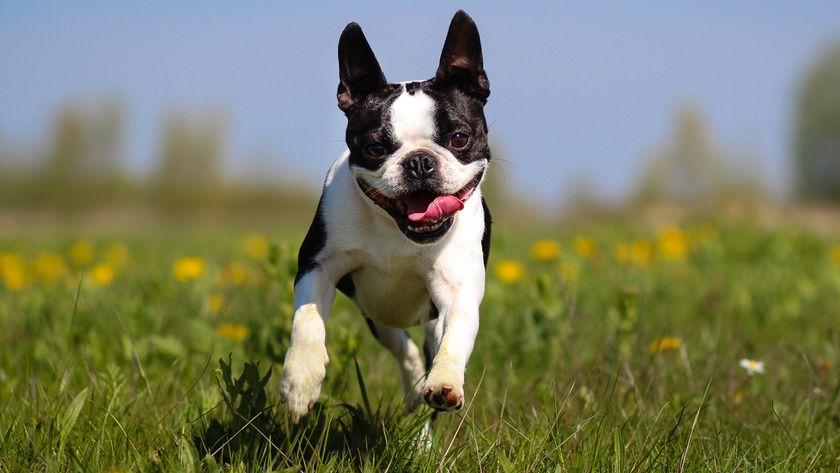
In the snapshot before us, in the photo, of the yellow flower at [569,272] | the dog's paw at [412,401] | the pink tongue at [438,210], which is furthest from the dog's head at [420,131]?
the yellow flower at [569,272]

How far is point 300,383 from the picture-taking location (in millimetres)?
2729

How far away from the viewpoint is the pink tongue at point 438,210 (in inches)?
115

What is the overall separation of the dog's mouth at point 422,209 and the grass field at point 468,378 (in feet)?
1.91

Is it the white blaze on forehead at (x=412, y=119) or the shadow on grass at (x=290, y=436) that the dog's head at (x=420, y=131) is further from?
the shadow on grass at (x=290, y=436)

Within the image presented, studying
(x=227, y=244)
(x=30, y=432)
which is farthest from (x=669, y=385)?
(x=227, y=244)

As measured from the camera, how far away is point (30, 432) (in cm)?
305

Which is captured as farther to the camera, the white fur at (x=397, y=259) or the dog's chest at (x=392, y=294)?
the dog's chest at (x=392, y=294)

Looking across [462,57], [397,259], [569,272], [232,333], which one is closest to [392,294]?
[397,259]

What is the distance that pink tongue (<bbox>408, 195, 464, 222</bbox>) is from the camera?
293 cm

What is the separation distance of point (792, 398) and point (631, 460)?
59.9 inches

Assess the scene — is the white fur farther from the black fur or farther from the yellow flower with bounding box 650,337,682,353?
the yellow flower with bounding box 650,337,682,353

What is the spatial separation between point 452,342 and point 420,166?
579mm

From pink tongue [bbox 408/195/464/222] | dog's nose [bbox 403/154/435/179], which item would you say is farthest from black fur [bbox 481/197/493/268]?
dog's nose [bbox 403/154/435/179]

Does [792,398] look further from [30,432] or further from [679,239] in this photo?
[679,239]
